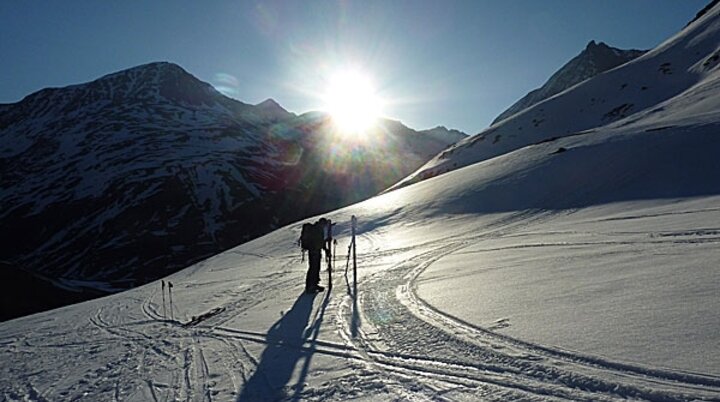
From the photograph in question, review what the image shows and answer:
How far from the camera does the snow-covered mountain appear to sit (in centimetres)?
15621

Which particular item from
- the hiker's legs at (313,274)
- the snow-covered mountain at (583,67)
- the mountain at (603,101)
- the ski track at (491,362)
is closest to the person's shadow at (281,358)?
the ski track at (491,362)

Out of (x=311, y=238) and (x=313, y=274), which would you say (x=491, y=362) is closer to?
(x=313, y=274)

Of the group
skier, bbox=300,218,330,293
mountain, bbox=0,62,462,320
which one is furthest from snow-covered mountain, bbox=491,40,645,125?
skier, bbox=300,218,330,293

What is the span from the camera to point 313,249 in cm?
1211

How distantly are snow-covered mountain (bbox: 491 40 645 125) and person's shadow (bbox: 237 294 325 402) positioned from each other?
16008cm

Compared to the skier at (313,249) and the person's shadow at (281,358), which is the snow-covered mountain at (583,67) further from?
the person's shadow at (281,358)

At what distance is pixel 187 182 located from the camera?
446 feet

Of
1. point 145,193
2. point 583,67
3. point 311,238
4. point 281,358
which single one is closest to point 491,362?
point 281,358

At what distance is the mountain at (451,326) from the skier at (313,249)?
0.47 m

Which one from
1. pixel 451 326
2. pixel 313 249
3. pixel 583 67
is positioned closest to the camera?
pixel 451 326

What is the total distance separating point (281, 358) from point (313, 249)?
564cm

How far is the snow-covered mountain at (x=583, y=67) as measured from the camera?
156 meters

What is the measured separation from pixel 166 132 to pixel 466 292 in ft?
661

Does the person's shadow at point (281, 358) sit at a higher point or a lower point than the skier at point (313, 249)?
lower
